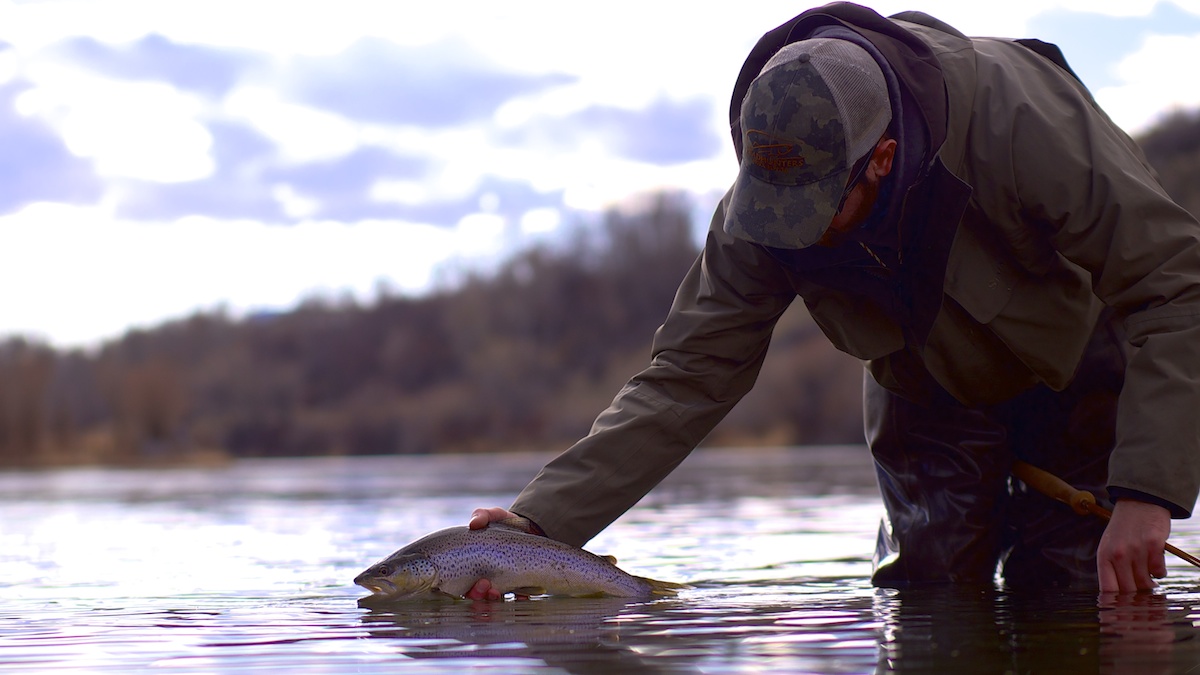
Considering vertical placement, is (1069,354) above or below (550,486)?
above

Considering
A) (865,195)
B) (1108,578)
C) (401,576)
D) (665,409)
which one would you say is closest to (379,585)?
(401,576)

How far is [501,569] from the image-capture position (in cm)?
363

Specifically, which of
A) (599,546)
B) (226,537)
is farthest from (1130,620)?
(226,537)

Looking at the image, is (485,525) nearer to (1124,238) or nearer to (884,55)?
(884,55)

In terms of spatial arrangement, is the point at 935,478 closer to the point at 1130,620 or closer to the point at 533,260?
the point at 1130,620

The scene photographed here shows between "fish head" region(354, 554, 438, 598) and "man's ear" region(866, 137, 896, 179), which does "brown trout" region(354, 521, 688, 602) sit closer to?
"fish head" region(354, 554, 438, 598)

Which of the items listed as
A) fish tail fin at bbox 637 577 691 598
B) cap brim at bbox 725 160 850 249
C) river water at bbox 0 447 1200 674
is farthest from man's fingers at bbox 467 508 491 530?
cap brim at bbox 725 160 850 249

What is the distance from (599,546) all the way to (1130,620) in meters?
3.40

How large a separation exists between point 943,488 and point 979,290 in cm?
93

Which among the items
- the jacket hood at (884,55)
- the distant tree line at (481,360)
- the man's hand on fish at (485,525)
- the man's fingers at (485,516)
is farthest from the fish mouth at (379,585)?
the distant tree line at (481,360)

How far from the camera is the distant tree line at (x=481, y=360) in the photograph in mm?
40750

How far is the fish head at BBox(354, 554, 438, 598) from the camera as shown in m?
3.73

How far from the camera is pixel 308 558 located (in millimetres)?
5723

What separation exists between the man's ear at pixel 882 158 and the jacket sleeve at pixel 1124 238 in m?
0.23
